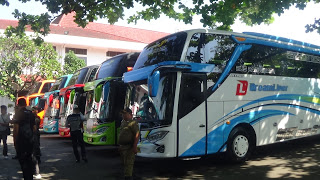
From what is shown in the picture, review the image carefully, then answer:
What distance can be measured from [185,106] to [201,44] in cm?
172

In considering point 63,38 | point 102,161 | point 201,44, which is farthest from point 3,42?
point 201,44

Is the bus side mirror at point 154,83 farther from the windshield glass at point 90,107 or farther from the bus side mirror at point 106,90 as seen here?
the windshield glass at point 90,107

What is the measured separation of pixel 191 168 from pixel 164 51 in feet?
10.4

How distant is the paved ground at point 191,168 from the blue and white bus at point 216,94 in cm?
53

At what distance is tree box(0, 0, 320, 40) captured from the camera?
10.4m

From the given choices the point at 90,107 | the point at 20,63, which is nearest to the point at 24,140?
the point at 90,107

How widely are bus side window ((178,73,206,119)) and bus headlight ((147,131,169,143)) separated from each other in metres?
0.56

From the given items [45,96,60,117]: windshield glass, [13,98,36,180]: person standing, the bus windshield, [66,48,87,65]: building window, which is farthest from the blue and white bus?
[66,48,87,65]: building window

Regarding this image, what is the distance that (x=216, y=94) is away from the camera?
8375 millimetres

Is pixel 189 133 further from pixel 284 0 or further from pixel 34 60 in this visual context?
pixel 34 60

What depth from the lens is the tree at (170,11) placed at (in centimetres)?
1035

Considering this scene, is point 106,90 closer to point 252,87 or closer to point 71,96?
point 71,96

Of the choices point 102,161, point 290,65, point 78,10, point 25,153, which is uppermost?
point 78,10

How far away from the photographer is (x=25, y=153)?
604 centimetres
